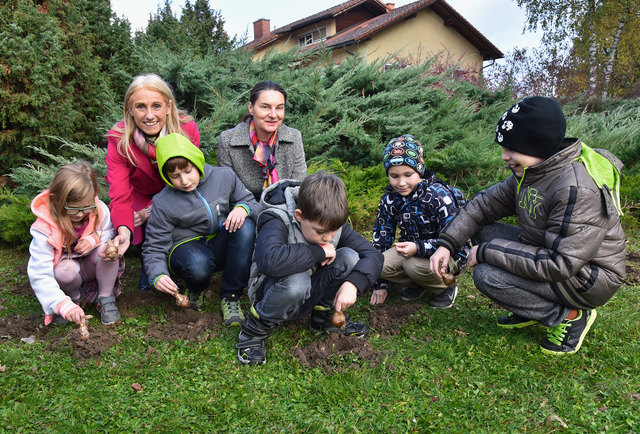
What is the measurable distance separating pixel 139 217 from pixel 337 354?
6.32 feet

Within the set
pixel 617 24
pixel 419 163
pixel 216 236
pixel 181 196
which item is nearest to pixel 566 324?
pixel 419 163

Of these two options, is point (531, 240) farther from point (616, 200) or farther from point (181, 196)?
point (181, 196)

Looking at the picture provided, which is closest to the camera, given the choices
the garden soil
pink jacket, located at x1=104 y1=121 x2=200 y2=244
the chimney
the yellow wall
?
the garden soil

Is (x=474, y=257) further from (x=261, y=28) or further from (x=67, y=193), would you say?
(x=261, y=28)

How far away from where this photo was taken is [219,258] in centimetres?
321

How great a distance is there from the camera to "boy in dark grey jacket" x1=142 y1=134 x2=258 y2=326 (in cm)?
288

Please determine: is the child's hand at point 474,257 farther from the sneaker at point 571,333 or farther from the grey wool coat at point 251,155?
the grey wool coat at point 251,155

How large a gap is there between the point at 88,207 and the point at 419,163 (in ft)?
7.45

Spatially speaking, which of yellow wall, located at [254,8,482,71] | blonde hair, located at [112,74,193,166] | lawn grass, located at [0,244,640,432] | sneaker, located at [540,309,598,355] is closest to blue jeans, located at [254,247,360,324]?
lawn grass, located at [0,244,640,432]

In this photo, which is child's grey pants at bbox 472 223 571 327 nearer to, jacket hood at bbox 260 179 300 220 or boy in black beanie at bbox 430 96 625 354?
boy in black beanie at bbox 430 96 625 354

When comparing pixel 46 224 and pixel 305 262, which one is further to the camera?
pixel 46 224

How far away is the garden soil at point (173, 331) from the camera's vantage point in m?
2.47

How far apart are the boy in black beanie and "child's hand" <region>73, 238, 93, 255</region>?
2491 mm

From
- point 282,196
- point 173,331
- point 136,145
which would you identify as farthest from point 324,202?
point 136,145
